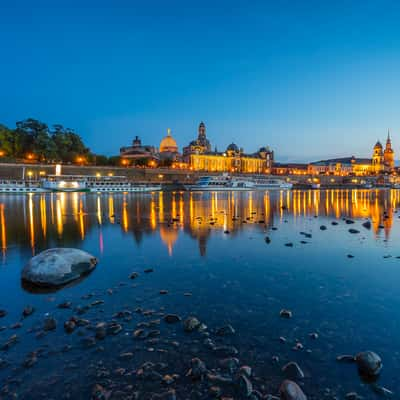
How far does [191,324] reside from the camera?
6676 mm

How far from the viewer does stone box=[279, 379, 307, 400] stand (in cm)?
442

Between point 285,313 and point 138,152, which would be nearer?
point 285,313

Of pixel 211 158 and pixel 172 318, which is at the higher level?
pixel 211 158

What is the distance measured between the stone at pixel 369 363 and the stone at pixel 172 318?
3949 mm

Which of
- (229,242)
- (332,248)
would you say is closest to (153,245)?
(229,242)

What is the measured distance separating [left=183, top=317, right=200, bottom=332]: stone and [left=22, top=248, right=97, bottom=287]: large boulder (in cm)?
509

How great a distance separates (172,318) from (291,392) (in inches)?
132

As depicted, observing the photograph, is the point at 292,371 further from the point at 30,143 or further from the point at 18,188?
the point at 30,143

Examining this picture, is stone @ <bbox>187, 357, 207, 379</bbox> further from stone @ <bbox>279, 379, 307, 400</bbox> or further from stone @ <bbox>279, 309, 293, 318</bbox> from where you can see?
stone @ <bbox>279, 309, 293, 318</bbox>

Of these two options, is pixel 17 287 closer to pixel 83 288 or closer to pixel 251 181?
pixel 83 288

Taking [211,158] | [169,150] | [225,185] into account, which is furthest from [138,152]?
[225,185]

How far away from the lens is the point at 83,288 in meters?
9.14

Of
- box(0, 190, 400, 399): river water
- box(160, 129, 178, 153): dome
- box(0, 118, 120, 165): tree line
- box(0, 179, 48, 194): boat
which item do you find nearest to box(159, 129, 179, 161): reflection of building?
box(160, 129, 178, 153): dome

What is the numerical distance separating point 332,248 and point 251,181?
9761 cm
